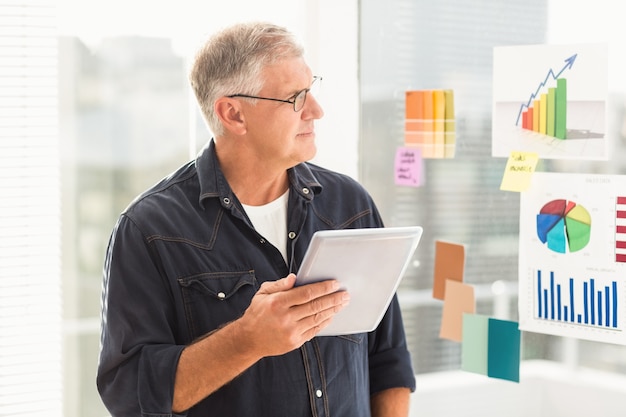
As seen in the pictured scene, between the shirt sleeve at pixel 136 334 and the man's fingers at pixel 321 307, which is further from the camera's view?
the shirt sleeve at pixel 136 334

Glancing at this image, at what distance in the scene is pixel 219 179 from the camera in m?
1.85

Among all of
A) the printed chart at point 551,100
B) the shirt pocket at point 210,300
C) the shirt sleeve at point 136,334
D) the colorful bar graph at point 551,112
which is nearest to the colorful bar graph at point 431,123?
the printed chart at point 551,100

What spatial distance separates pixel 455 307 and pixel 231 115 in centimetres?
81

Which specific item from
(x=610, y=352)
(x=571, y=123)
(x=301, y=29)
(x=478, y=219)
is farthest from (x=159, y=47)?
(x=610, y=352)

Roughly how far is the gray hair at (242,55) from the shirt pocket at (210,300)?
13.7 inches

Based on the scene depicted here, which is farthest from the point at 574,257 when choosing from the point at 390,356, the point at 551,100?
the point at 390,356

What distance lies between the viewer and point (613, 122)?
190cm

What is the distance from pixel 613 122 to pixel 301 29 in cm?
99

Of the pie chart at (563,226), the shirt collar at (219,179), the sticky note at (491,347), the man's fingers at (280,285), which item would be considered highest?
the shirt collar at (219,179)

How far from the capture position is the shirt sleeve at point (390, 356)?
1945 millimetres

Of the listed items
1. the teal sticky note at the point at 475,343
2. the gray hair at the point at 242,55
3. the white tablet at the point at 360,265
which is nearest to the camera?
the white tablet at the point at 360,265

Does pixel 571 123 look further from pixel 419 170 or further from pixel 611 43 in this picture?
pixel 419 170

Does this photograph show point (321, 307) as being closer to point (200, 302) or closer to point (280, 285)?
point (280, 285)

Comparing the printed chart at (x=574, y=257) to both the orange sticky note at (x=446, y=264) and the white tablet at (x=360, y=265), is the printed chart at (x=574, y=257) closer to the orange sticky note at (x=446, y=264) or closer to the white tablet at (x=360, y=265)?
the orange sticky note at (x=446, y=264)
